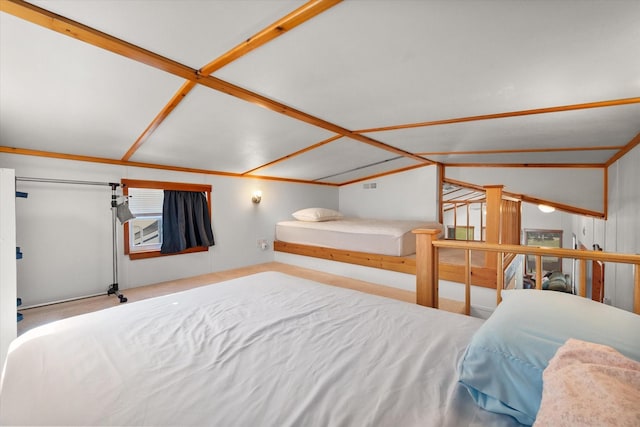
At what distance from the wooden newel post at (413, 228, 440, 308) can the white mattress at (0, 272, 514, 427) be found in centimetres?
43

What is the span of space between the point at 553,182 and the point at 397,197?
2.25m

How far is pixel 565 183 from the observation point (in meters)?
3.78

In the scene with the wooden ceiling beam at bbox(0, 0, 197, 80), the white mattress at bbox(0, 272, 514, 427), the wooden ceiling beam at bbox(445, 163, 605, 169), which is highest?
the wooden ceiling beam at bbox(0, 0, 197, 80)

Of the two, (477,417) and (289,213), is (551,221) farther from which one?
(477,417)

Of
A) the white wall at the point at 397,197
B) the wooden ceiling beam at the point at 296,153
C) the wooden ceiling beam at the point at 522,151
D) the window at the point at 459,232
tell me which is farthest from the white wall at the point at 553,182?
the window at the point at 459,232

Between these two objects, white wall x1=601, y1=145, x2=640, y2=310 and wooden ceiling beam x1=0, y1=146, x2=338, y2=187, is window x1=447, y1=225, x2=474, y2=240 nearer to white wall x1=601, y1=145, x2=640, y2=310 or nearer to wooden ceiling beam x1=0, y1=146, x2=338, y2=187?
white wall x1=601, y1=145, x2=640, y2=310

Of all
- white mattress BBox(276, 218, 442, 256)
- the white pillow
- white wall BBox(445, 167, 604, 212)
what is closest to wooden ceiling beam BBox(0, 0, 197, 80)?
white mattress BBox(276, 218, 442, 256)

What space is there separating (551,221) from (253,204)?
8531 millimetres

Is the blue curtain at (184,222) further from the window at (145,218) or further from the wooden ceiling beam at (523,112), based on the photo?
the wooden ceiling beam at (523,112)

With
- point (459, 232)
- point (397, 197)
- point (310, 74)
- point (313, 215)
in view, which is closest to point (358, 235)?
point (313, 215)

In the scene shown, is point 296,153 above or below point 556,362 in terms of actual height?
above

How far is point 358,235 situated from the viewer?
355 cm

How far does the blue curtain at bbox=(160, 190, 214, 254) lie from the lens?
3.45 metres

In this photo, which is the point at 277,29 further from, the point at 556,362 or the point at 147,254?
the point at 147,254
